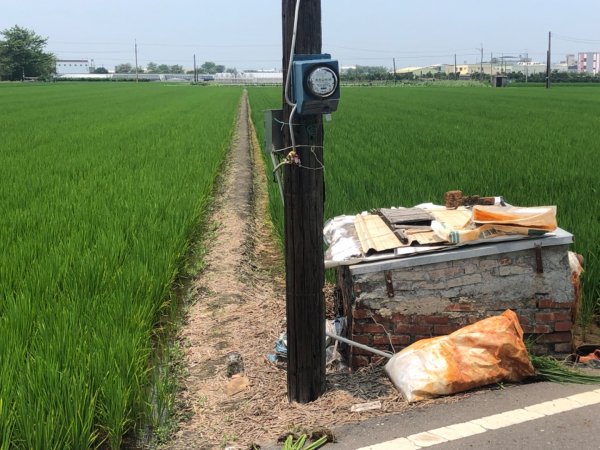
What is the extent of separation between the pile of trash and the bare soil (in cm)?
65

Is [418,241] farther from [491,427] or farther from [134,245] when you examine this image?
[134,245]

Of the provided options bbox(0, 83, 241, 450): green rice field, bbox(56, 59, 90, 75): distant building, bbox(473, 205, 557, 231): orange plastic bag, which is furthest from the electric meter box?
bbox(56, 59, 90, 75): distant building

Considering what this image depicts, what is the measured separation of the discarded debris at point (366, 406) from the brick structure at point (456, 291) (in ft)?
→ 1.41

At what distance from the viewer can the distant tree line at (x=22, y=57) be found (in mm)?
89500

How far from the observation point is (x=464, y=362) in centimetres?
296

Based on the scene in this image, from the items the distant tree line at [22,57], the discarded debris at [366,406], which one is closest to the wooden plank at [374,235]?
the discarded debris at [366,406]

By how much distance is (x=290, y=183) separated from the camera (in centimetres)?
281

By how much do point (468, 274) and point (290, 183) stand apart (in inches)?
44.4

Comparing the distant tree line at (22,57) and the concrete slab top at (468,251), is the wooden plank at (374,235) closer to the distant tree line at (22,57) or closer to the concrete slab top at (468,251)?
the concrete slab top at (468,251)

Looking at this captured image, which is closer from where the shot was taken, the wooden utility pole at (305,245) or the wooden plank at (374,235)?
the wooden utility pole at (305,245)

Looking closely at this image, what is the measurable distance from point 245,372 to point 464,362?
115 centimetres

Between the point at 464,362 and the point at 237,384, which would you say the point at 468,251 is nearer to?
the point at 464,362

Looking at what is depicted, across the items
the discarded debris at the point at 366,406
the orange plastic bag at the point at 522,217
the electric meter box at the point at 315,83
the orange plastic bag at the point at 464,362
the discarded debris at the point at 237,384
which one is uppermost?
the electric meter box at the point at 315,83

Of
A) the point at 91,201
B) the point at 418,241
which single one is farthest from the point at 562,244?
the point at 91,201
